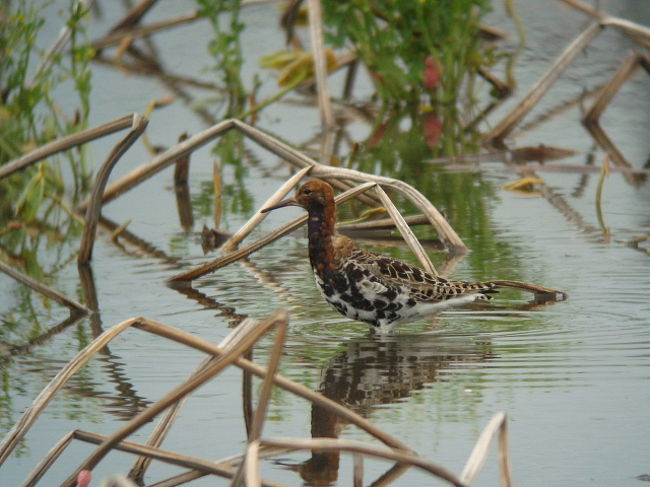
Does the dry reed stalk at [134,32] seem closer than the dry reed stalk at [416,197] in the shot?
No

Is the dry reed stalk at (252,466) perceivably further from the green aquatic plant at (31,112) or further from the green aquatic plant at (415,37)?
the green aquatic plant at (415,37)

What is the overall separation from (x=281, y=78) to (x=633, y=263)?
690 cm

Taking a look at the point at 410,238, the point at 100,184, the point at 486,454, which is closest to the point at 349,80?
the point at 100,184

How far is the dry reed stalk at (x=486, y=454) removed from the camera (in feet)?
13.4

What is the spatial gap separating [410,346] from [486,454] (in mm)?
2843

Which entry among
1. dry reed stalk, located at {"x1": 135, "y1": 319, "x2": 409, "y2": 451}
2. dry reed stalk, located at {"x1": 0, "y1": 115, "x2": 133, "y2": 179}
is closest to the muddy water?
dry reed stalk, located at {"x1": 135, "y1": 319, "x2": 409, "y2": 451}

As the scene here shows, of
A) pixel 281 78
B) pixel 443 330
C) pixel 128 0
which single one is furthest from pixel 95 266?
pixel 128 0

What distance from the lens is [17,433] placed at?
4668 mm

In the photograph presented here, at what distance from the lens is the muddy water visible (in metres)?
5.42

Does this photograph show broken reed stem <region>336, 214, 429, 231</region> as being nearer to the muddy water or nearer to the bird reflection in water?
the muddy water

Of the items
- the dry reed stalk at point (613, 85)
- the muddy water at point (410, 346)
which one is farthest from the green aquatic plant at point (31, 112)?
the dry reed stalk at point (613, 85)

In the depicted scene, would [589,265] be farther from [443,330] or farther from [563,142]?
[563,142]

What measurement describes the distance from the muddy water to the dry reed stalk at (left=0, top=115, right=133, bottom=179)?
77 centimetres

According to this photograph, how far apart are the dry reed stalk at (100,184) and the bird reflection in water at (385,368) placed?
2091 millimetres
